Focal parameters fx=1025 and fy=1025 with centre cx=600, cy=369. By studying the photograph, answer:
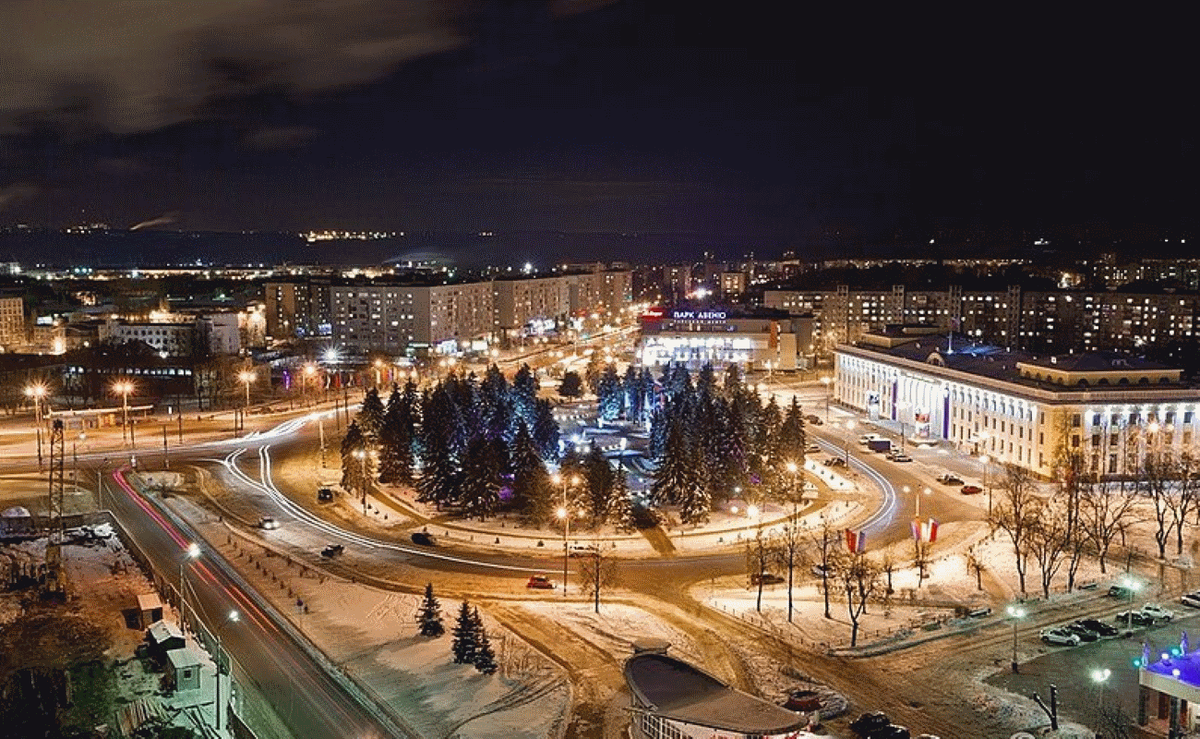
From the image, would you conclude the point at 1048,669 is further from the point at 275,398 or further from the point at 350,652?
the point at 275,398

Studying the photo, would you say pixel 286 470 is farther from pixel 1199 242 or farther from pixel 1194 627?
pixel 1199 242

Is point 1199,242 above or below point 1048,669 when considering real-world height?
above

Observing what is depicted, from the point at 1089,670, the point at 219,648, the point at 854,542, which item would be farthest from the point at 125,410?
the point at 1089,670

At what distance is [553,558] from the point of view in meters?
36.2

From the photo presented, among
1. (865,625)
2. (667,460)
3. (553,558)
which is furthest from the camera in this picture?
(667,460)

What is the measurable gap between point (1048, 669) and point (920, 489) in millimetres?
21398

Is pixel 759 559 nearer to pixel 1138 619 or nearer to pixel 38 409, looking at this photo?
pixel 1138 619

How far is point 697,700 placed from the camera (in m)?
20.7

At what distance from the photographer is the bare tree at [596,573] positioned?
31.5 metres

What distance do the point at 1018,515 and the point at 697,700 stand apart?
1749cm

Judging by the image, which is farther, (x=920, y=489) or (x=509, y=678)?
(x=920, y=489)

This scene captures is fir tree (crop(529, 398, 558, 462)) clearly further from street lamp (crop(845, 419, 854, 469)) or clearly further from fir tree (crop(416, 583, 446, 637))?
fir tree (crop(416, 583, 446, 637))

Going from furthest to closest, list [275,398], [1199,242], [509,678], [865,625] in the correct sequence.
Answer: [1199,242] < [275,398] < [865,625] < [509,678]

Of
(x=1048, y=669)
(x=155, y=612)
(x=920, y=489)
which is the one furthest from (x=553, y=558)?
(x=920, y=489)
